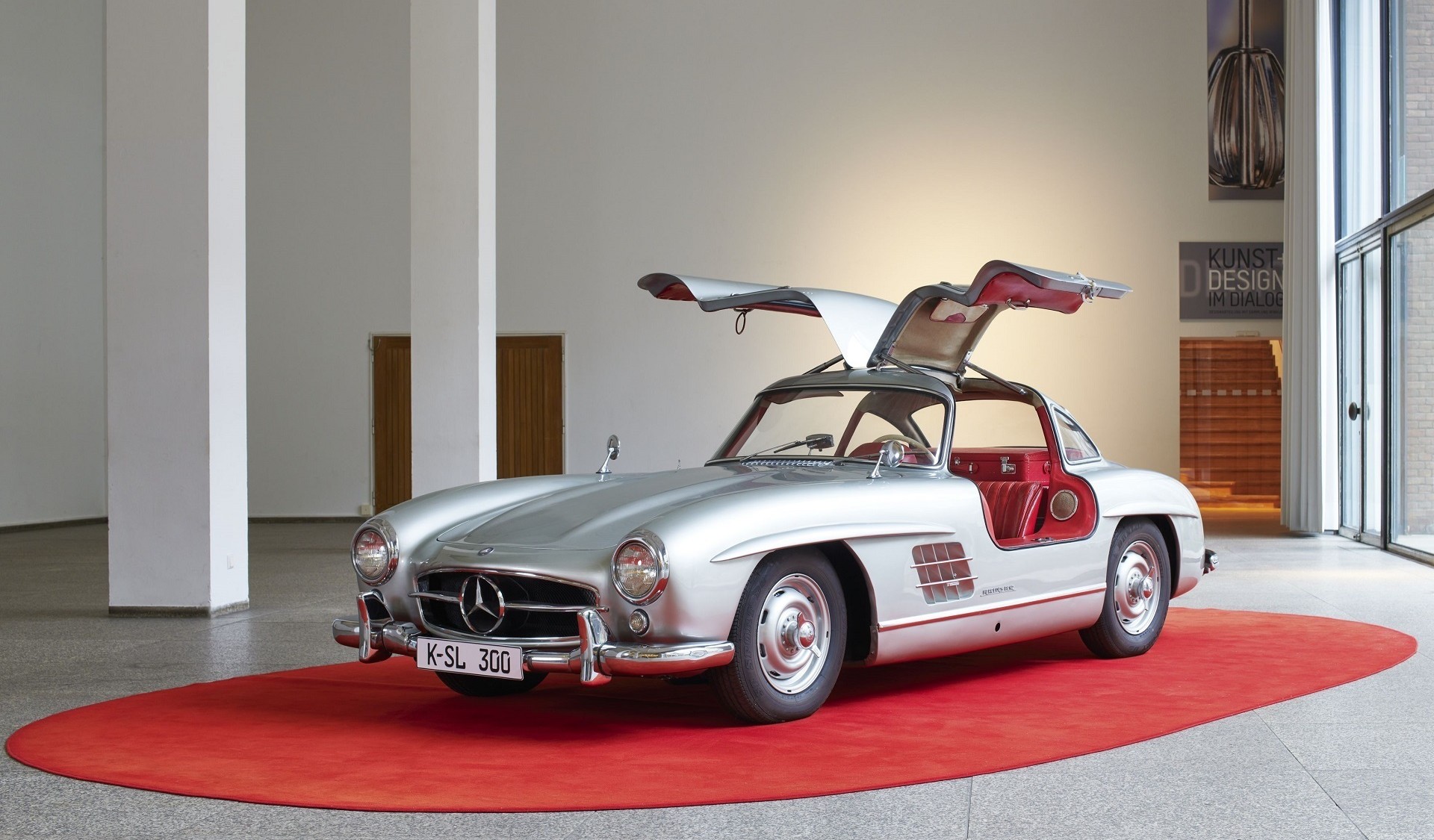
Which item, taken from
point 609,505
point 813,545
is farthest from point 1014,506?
point 609,505

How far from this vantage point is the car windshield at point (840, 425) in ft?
17.1

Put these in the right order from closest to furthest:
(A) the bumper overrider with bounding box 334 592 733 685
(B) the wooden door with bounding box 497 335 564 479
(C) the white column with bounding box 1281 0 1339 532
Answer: (A) the bumper overrider with bounding box 334 592 733 685, (C) the white column with bounding box 1281 0 1339 532, (B) the wooden door with bounding box 497 335 564 479

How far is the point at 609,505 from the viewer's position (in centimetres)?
454

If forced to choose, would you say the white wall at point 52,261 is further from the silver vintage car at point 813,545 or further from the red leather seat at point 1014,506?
the red leather seat at point 1014,506

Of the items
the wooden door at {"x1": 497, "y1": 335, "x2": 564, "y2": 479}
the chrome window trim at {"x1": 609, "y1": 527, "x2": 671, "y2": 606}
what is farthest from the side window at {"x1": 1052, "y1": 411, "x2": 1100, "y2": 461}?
the wooden door at {"x1": 497, "y1": 335, "x2": 564, "y2": 479}

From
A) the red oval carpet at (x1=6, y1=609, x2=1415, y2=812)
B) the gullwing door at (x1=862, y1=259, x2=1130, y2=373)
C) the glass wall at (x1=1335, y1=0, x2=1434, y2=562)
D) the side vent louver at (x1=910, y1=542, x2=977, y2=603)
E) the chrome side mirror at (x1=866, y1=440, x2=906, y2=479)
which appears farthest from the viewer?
the glass wall at (x1=1335, y1=0, x2=1434, y2=562)

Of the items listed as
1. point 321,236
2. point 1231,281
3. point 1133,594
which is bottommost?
point 1133,594

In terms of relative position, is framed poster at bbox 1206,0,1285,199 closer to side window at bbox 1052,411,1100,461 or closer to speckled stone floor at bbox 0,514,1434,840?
speckled stone floor at bbox 0,514,1434,840

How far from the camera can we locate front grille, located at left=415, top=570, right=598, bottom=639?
4.07 metres

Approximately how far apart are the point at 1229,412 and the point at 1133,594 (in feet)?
34.4

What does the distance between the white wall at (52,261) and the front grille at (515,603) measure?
12990 millimetres

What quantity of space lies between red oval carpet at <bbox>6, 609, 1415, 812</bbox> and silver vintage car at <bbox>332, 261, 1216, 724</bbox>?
219 mm

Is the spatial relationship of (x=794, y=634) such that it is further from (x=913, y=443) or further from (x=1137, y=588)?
(x=1137, y=588)

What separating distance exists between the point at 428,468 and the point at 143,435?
10.3ft
